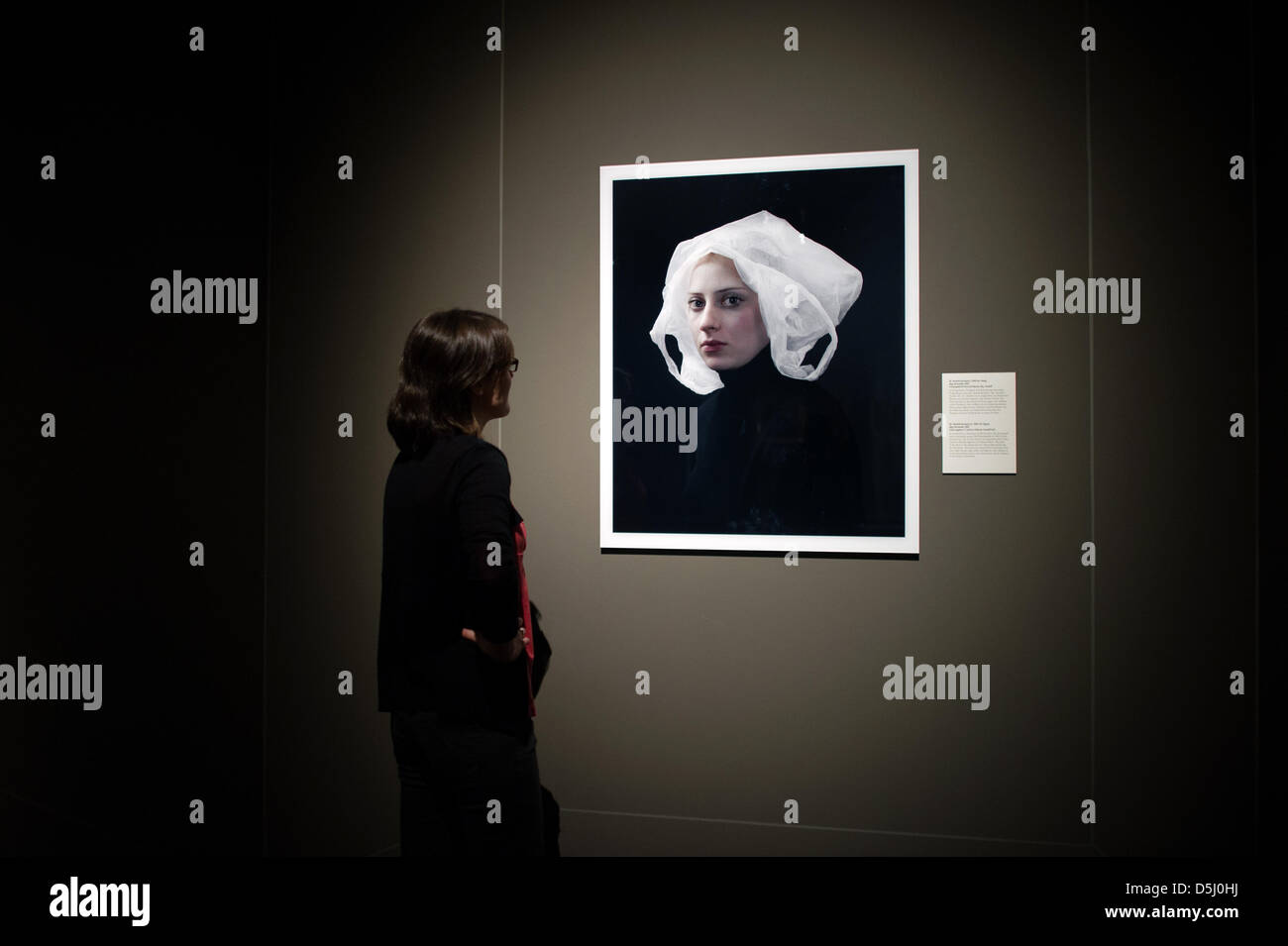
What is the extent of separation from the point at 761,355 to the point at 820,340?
18 cm

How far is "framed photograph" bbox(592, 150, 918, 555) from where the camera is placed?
2.28 meters

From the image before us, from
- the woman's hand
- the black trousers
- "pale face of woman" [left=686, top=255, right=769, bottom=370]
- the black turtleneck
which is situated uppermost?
"pale face of woman" [left=686, top=255, right=769, bottom=370]

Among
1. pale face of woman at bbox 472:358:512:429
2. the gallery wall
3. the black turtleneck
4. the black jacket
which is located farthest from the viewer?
the black turtleneck

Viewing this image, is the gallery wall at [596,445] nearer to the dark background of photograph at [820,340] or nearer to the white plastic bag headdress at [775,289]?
the dark background of photograph at [820,340]

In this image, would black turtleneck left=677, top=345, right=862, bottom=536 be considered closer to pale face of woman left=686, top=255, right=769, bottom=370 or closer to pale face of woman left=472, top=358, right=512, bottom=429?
pale face of woman left=686, top=255, right=769, bottom=370

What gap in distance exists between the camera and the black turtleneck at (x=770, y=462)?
2303mm

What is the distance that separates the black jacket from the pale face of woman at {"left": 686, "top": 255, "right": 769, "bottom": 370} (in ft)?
2.97

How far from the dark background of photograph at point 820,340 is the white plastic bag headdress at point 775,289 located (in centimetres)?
2

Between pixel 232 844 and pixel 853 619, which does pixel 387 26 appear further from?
pixel 232 844

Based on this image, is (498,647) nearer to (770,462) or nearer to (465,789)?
(465,789)

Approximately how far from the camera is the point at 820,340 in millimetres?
2314

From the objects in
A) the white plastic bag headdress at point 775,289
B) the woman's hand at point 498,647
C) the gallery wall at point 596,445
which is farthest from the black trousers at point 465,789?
the white plastic bag headdress at point 775,289

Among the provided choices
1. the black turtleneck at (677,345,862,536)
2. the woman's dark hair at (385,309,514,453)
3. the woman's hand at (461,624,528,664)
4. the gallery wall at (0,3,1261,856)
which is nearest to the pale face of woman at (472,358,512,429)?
the woman's dark hair at (385,309,514,453)

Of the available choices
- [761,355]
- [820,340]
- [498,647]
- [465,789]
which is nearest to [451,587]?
[498,647]
